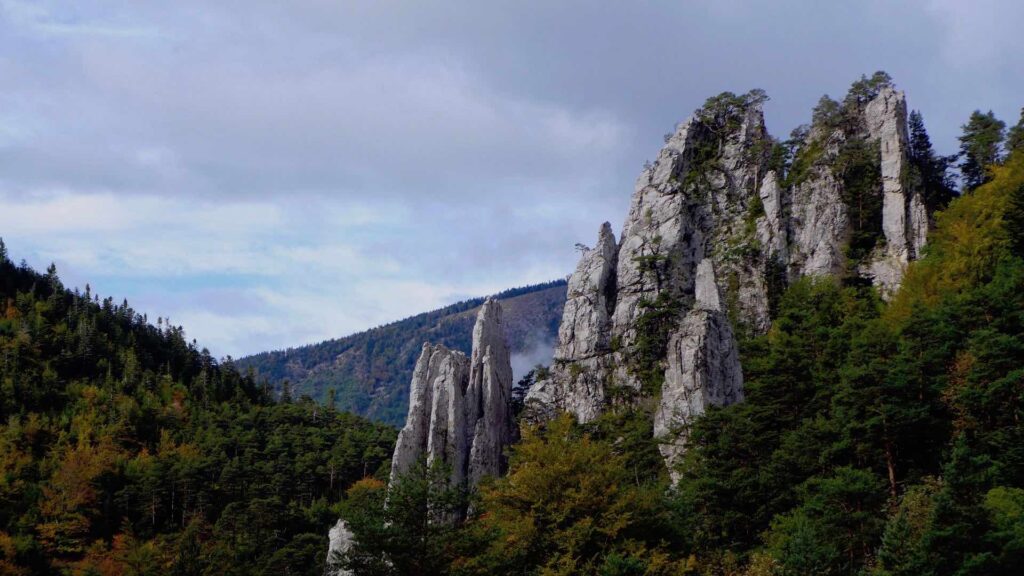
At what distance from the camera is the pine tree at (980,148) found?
79000 mm

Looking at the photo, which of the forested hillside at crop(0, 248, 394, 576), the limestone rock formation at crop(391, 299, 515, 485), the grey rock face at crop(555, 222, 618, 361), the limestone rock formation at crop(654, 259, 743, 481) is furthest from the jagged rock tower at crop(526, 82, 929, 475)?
the forested hillside at crop(0, 248, 394, 576)

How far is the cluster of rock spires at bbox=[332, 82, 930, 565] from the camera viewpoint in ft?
227

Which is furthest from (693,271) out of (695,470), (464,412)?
(695,470)

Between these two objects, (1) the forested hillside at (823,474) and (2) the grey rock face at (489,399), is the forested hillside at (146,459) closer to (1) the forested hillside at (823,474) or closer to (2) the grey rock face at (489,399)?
(2) the grey rock face at (489,399)

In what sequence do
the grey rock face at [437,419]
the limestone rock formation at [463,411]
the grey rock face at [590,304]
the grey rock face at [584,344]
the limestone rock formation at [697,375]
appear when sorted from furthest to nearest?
1. the grey rock face at [590,304]
2. the grey rock face at [584,344]
3. the grey rock face at [437,419]
4. the limestone rock formation at [463,411]
5. the limestone rock formation at [697,375]

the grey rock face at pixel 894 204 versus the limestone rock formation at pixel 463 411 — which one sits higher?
the grey rock face at pixel 894 204

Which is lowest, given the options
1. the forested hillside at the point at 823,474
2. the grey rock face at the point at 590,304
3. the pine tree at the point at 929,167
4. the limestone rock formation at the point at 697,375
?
the forested hillside at the point at 823,474

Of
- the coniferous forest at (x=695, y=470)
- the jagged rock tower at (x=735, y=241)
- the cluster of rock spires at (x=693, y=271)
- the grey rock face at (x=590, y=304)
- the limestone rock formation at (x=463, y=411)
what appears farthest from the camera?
the grey rock face at (x=590, y=304)

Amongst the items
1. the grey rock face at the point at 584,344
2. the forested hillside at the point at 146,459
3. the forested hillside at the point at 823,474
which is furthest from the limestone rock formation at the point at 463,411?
the forested hillside at the point at 146,459

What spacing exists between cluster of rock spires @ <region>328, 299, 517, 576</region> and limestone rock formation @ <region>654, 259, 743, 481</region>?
13152 mm

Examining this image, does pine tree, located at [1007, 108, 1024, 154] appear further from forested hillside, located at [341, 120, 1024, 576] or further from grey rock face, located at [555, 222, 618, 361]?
grey rock face, located at [555, 222, 618, 361]

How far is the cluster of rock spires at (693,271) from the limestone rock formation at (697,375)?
0.10m

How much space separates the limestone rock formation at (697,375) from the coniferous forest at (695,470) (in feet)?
6.41

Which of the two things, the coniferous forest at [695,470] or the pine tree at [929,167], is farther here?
the pine tree at [929,167]
